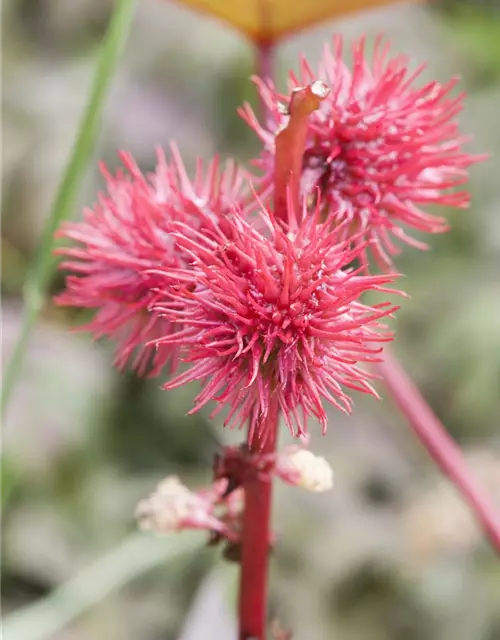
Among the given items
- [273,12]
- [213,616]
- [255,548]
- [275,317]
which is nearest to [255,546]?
[255,548]

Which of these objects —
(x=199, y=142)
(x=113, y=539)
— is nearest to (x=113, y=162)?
(x=199, y=142)

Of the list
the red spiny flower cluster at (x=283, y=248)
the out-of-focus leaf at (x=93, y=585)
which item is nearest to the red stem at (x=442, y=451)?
the red spiny flower cluster at (x=283, y=248)

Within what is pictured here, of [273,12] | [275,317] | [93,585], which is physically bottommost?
[93,585]

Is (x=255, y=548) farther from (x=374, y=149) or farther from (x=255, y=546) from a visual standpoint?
(x=374, y=149)

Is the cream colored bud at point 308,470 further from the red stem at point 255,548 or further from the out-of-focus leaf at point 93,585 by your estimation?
the out-of-focus leaf at point 93,585

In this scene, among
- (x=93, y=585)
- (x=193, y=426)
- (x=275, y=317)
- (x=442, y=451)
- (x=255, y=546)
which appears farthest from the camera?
(x=193, y=426)

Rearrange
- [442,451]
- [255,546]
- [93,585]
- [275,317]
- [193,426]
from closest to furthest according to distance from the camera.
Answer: [275,317] < [255,546] < [442,451] < [93,585] < [193,426]
